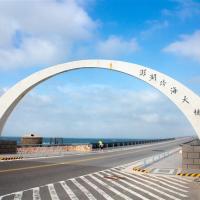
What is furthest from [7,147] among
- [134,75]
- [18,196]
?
[18,196]

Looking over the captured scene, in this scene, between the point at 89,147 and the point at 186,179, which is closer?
the point at 186,179

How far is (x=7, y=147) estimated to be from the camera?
35.9 metres

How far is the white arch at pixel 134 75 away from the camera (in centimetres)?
2623

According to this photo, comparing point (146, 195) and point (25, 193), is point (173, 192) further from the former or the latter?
point (25, 193)

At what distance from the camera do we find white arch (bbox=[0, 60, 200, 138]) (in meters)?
26.2

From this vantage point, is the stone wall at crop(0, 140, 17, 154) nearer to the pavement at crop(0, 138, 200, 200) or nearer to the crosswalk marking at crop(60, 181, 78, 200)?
the pavement at crop(0, 138, 200, 200)

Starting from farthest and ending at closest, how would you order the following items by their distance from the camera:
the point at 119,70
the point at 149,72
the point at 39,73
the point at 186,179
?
the point at 39,73
the point at 119,70
the point at 149,72
the point at 186,179

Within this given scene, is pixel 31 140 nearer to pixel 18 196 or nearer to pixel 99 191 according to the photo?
pixel 99 191

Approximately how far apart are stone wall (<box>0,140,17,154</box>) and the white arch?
158 centimetres

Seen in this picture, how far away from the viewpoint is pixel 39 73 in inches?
1362

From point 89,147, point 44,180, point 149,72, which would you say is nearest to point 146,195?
point 44,180

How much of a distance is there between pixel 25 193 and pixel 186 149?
37.3 feet

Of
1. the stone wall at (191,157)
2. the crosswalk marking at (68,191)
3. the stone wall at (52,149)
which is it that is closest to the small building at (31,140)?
the stone wall at (52,149)

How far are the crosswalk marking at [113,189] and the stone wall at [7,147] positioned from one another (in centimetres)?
1793
